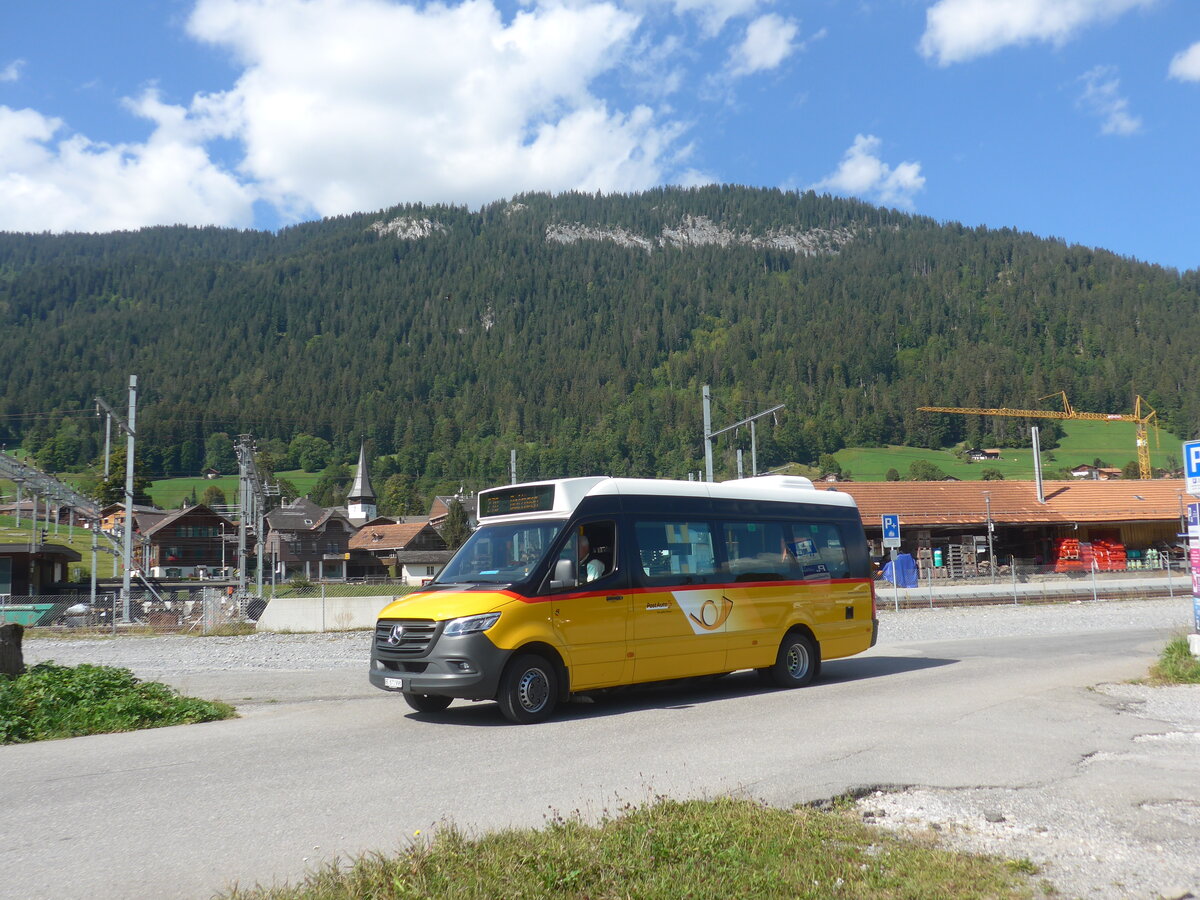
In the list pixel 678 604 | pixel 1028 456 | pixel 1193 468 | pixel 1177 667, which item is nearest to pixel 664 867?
pixel 678 604

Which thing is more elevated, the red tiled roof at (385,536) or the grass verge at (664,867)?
the red tiled roof at (385,536)

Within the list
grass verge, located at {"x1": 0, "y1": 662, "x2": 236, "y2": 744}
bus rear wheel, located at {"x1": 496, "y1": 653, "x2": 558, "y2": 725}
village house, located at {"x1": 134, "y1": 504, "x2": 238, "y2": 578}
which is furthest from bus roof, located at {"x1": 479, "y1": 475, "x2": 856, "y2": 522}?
village house, located at {"x1": 134, "y1": 504, "x2": 238, "y2": 578}

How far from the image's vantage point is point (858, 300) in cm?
18825

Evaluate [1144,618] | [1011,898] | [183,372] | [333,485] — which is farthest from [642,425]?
[1011,898]

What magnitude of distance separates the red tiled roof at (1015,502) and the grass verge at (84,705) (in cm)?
4507

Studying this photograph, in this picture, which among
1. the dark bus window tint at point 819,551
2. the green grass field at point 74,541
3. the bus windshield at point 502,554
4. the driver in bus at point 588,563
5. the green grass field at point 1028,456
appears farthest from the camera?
the green grass field at point 1028,456

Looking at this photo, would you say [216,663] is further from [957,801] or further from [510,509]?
[957,801]

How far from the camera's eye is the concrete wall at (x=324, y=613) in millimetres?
27844

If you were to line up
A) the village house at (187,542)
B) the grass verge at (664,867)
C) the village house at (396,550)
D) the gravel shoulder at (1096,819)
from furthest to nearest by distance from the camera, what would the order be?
the village house at (187,542) → the village house at (396,550) → the gravel shoulder at (1096,819) → the grass verge at (664,867)

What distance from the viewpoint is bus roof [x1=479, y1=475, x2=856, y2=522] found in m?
11.1

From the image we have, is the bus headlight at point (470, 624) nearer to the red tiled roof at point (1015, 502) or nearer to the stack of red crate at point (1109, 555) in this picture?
the red tiled roof at point (1015, 502)

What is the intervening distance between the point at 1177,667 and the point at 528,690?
895 cm

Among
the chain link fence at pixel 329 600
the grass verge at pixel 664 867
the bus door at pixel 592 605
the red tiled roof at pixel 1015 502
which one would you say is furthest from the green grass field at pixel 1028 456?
the grass verge at pixel 664 867

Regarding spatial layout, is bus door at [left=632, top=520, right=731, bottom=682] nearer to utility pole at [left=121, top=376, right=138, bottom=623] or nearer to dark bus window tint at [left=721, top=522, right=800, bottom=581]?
dark bus window tint at [left=721, top=522, right=800, bottom=581]
